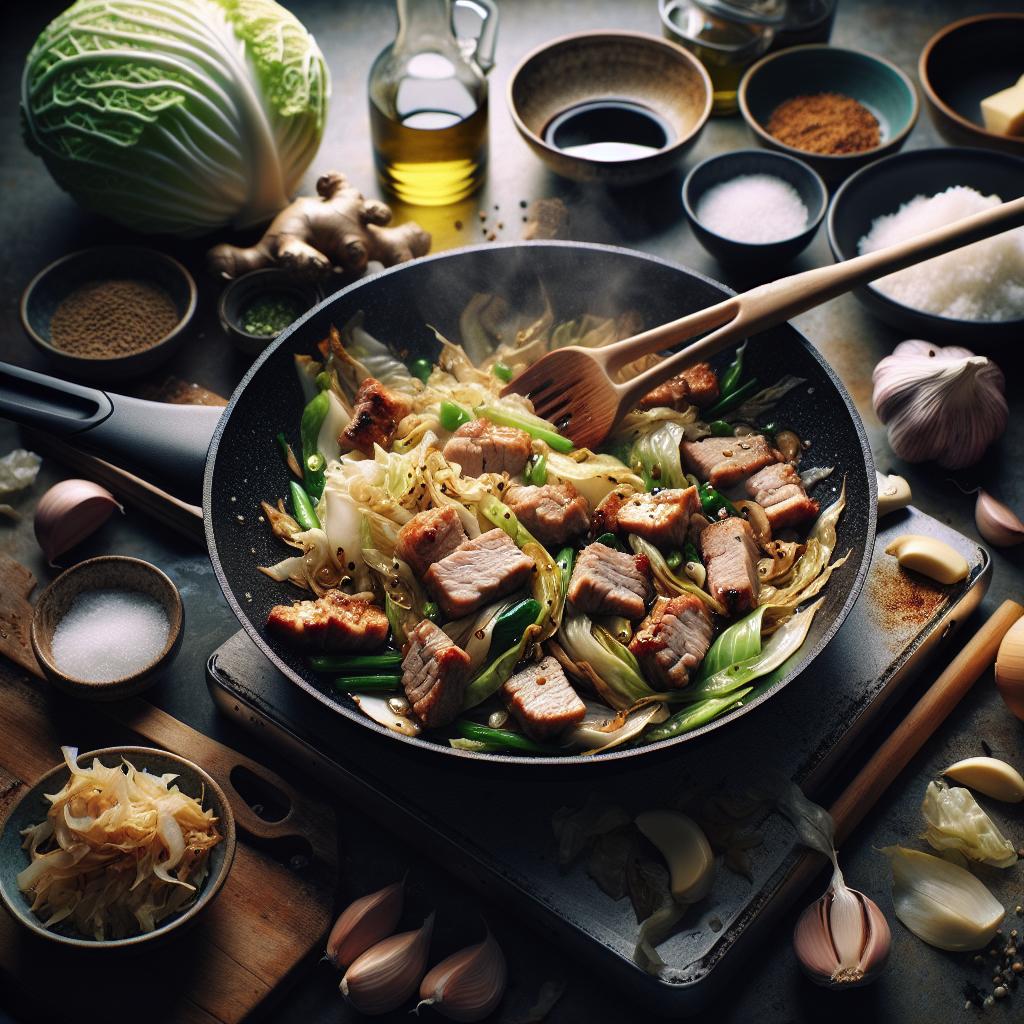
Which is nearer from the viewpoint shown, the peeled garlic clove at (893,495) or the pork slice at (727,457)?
the pork slice at (727,457)

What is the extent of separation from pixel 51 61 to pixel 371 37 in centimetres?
166

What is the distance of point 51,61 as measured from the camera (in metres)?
3.97

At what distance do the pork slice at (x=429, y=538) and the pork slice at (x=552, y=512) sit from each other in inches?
7.7

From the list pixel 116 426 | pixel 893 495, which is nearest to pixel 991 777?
pixel 893 495

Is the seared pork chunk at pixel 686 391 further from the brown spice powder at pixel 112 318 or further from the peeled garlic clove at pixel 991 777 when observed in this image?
the brown spice powder at pixel 112 318

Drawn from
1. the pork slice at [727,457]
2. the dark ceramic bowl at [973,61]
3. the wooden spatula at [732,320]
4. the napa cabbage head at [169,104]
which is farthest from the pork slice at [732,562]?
the dark ceramic bowl at [973,61]

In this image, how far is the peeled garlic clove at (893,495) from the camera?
3342 millimetres

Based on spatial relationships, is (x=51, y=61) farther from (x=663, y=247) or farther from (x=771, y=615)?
(x=771, y=615)

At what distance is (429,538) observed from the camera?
9.61 ft

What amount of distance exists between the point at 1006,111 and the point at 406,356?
2.56m

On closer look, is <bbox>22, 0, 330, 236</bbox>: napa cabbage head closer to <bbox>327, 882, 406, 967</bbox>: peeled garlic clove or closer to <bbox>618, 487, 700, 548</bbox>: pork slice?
<bbox>618, 487, 700, 548</bbox>: pork slice

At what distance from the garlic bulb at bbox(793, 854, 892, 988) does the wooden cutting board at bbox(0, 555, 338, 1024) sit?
117cm

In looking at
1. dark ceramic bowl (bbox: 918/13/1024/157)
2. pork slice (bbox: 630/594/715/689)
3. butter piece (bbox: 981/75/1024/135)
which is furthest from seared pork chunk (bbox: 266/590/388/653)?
dark ceramic bowl (bbox: 918/13/1024/157)

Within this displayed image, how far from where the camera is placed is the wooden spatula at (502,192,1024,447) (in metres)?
3.18
